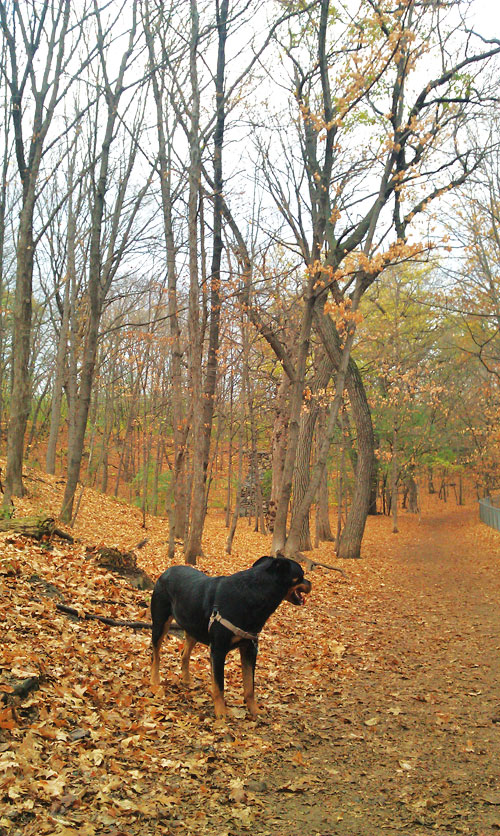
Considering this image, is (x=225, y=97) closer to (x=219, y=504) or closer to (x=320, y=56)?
(x=320, y=56)

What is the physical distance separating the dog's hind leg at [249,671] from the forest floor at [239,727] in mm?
113

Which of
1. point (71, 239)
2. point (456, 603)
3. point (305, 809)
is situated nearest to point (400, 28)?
point (456, 603)

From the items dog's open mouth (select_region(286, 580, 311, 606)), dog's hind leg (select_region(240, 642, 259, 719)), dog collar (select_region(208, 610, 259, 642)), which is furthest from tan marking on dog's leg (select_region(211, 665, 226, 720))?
dog's open mouth (select_region(286, 580, 311, 606))

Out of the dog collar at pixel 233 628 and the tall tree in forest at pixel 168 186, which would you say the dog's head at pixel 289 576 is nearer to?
the dog collar at pixel 233 628

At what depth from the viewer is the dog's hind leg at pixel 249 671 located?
16.4ft

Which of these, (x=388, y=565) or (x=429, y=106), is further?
(x=388, y=565)

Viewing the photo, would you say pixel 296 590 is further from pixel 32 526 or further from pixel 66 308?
pixel 66 308

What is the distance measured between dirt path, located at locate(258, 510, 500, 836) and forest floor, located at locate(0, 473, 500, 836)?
17 mm

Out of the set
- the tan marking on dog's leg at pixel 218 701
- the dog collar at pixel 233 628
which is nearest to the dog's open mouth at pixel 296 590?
the dog collar at pixel 233 628

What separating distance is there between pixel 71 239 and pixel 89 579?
63.2ft

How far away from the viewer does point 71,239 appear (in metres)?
24.1

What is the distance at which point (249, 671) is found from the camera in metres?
5.07

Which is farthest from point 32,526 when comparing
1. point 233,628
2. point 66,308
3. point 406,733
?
point 66,308

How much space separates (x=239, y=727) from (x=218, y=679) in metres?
0.40
